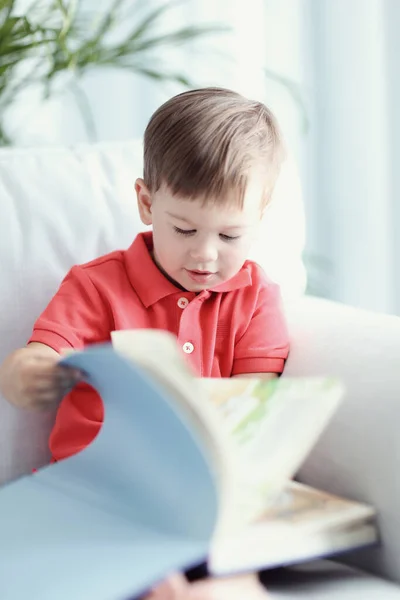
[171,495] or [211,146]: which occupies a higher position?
[211,146]

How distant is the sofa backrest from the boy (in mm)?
47

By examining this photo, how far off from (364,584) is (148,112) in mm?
1535

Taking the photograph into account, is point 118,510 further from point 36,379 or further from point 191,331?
point 191,331

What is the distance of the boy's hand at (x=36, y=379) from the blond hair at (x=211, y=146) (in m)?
0.24

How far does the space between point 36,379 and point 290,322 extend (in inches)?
14.0

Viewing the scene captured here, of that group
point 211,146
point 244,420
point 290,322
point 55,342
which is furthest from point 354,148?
point 244,420

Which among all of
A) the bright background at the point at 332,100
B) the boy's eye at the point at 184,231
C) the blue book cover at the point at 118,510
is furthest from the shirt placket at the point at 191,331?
the bright background at the point at 332,100

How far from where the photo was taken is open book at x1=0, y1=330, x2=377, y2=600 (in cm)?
73

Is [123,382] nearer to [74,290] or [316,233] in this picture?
[74,290]

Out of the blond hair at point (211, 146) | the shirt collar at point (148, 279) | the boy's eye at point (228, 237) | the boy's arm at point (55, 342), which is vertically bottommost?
the boy's arm at point (55, 342)

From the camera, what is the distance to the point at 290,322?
3.83ft

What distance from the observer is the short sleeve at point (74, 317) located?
1053 mm

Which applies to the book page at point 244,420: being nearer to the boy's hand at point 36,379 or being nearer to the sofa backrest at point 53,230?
the boy's hand at point 36,379

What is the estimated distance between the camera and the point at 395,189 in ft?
5.78
